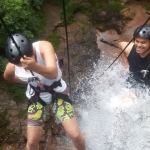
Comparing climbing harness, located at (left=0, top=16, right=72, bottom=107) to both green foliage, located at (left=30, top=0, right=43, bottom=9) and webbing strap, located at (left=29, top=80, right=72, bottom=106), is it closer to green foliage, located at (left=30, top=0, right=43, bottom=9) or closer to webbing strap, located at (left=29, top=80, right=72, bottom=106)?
webbing strap, located at (left=29, top=80, right=72, bottom=106)

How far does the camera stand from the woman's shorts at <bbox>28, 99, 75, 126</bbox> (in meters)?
3.47

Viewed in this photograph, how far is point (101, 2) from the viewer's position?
7.66 m

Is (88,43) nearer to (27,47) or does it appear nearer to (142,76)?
(142,76)

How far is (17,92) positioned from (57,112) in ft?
6.47

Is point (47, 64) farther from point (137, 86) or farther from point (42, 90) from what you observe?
point (137, 86)

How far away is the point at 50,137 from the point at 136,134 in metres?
1.50

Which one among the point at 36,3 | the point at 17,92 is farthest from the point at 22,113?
the point at 36,3

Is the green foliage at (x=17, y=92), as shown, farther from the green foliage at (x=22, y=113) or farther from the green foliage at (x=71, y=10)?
the green foliage at (x=71, y=10)

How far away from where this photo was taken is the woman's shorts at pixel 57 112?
11.4 ft

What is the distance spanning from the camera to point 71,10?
286 inches

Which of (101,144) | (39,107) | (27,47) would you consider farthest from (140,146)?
(27,47)

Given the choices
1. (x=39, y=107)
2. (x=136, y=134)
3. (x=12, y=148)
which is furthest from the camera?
(x=136, y=134)

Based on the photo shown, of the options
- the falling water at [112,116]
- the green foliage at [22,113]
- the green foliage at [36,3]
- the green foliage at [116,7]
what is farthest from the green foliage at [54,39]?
the green foliage at [22,113]

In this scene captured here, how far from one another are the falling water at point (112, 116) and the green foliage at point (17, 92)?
1111 millimetres
